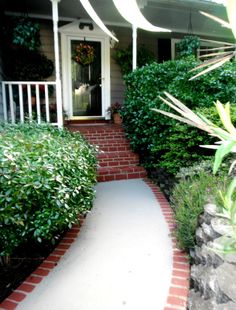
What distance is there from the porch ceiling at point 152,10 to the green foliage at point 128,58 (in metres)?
0.75

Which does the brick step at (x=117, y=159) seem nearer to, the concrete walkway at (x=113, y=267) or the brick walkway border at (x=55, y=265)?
the concrete walkway at (x=113, y=267)

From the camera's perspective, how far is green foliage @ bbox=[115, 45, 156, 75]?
7778mm

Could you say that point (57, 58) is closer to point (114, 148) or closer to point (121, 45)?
point (114, 148)

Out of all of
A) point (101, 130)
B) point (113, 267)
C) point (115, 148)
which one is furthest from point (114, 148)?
point (113, 267)

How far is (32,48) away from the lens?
20.9ft

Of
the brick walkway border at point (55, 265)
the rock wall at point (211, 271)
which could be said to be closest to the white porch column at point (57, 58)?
the brick walkway border at point (55, 265)

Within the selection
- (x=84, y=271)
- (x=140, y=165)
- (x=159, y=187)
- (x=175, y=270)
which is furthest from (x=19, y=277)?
(x=140, y=165)

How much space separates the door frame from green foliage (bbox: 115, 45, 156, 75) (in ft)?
1.13

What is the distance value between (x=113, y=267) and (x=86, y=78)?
595 cm

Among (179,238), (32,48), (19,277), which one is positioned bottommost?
(19,277)

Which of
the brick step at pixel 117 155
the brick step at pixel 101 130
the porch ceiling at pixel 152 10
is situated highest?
the porch ceiling at pixel 152 10

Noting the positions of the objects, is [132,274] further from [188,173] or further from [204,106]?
[204,106]

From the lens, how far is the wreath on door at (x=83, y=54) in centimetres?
750

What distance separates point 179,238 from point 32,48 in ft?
17.4
